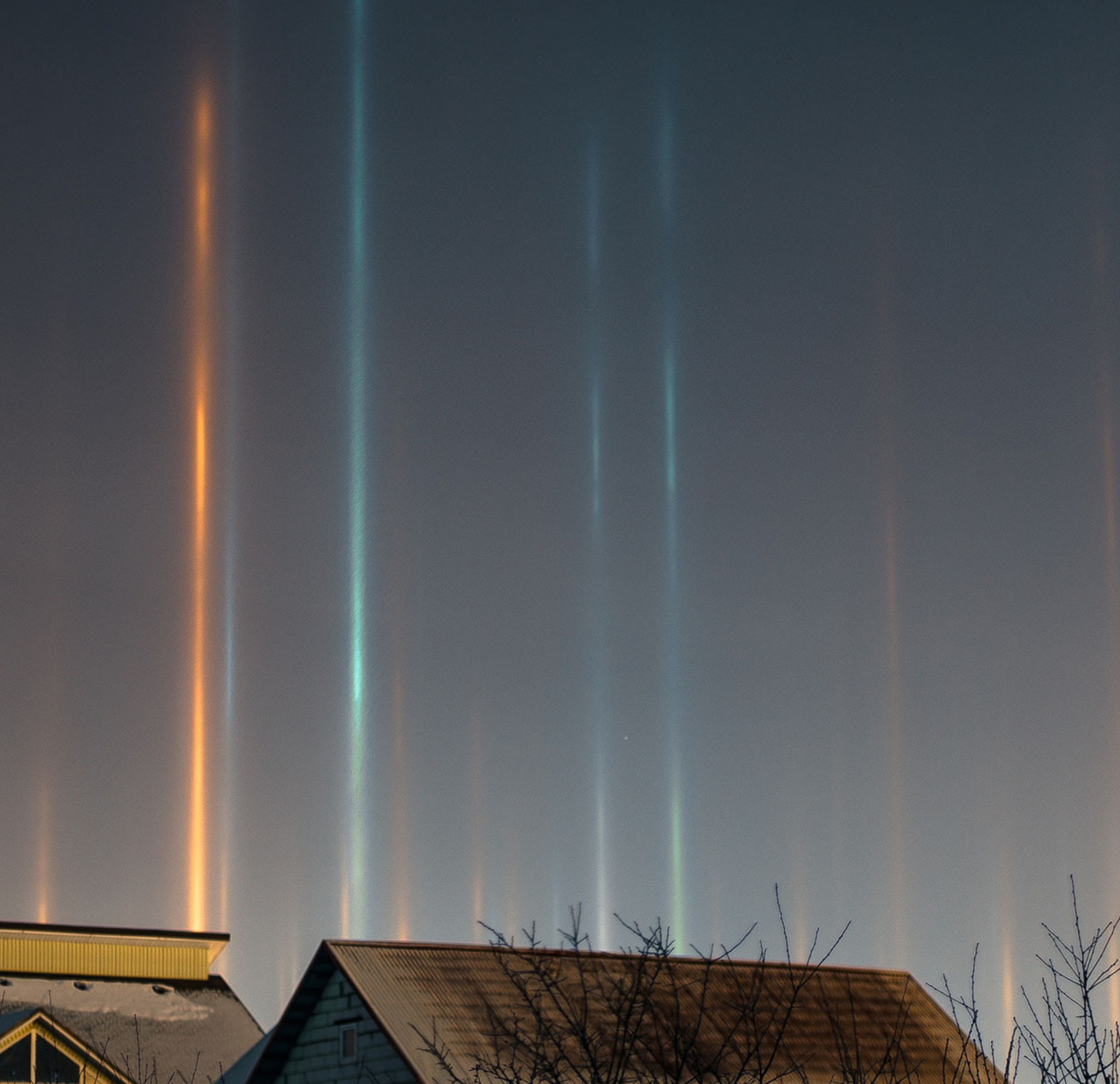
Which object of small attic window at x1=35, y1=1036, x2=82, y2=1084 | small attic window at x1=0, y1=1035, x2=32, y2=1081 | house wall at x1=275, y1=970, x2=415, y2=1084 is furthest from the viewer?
small attic window at x1=35, y1=1036, x2=82, y2=1084

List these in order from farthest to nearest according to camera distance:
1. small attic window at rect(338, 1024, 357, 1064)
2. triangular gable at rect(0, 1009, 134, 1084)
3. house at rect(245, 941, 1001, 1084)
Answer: triangular gable at rect(0, 1009, 134, 1084), small attic window at rect(338, 1024, 357, 1064), house at rect(245, 941, 1001, 1084)

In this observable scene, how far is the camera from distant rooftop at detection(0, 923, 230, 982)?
50.8 metres

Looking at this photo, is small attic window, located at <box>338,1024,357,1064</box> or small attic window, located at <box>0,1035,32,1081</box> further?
small attic window, located at <box>0,1035,32,1081</box>

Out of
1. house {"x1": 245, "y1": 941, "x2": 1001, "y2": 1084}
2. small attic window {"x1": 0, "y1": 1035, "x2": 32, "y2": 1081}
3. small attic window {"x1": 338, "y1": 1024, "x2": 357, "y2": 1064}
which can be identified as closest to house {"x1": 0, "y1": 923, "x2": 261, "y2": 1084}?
small attic window {"x1": 0, "y1": 1035, "x2": 32, "y2": 1081}

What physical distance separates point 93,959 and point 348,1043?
71.4 ft

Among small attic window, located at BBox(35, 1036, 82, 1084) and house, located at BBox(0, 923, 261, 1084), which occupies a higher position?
house, located at BBox(0, 923, 261, 1084)

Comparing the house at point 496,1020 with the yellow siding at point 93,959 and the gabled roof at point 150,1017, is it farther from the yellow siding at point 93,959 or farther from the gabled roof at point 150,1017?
the yellow siding at point 93,959

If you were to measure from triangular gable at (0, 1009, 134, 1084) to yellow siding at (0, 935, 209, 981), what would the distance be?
10.4m

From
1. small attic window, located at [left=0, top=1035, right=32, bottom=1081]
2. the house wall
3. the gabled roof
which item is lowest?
the house wall

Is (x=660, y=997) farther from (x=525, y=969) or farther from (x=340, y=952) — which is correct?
(x=340, y=952)

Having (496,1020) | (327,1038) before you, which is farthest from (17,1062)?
(496,1020)

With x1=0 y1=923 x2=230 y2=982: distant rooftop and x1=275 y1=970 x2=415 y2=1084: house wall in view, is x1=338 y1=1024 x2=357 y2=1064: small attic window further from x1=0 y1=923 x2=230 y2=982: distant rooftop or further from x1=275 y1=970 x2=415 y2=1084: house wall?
x1=0 y1=923 x2=230 y2=982: distant rooftop

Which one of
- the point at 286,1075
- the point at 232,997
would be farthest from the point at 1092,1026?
the point at 232,997

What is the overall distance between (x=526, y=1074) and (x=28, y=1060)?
13.9 metres
